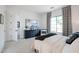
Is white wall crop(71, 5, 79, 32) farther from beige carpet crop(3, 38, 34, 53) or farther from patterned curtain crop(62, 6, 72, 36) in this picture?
beige carpet crop(3, 38, 34, 53)

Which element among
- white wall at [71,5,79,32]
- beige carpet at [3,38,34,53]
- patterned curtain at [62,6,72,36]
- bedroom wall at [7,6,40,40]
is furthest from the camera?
bedroom wall at [7,6,40,40]

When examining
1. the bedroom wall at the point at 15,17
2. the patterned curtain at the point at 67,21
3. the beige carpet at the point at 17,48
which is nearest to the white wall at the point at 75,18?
the patterned curtain at the point at 67,21

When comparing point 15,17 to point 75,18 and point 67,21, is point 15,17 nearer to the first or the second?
point 67,21

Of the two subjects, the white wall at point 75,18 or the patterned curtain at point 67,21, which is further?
the patterned curtain at point 67,21

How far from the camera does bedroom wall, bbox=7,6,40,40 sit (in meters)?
4.85

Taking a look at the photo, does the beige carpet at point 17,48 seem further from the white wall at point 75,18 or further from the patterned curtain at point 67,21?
the white wall at point 75,18

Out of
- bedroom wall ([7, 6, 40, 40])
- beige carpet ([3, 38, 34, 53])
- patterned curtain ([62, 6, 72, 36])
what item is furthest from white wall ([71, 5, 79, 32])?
bedroom wall ([7, 6, 40, 40])

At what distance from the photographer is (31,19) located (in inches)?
251

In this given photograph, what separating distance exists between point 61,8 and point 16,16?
9.13 feet

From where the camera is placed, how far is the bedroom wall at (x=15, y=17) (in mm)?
4848
